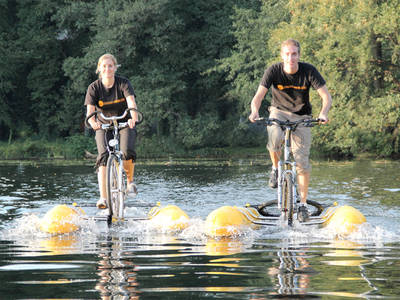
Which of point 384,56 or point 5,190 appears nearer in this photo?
point 5,190

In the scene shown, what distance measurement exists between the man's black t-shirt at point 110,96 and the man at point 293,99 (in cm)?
180

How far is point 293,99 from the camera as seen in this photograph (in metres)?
9.79

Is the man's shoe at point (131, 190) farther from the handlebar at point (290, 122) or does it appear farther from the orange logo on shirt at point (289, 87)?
the orange logo on shirt at point (289, 87)

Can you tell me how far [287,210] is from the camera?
9.55 metres

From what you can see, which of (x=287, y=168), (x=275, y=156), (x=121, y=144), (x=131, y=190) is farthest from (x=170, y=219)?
(x=287, y=168)

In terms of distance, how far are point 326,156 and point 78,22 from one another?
1916cm

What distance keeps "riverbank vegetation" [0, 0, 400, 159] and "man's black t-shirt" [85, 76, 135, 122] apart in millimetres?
23872

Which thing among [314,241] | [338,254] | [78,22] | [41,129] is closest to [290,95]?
[314,241]

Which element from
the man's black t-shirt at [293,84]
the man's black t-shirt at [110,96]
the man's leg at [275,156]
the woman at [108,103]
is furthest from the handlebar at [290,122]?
the man's black t-shirt at [110,96]

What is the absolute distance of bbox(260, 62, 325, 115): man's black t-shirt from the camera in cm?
956

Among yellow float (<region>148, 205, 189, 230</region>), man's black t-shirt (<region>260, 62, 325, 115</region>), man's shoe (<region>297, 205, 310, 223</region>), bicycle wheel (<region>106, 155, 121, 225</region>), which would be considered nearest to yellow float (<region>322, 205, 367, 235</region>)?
man's shoe (<region>297, 205, 310, 223</region>)

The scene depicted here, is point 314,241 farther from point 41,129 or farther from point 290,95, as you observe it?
point 41,129

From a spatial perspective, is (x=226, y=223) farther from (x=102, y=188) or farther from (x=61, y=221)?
(x=61, y=221)

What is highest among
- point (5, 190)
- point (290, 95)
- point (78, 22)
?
point (78, 22)
